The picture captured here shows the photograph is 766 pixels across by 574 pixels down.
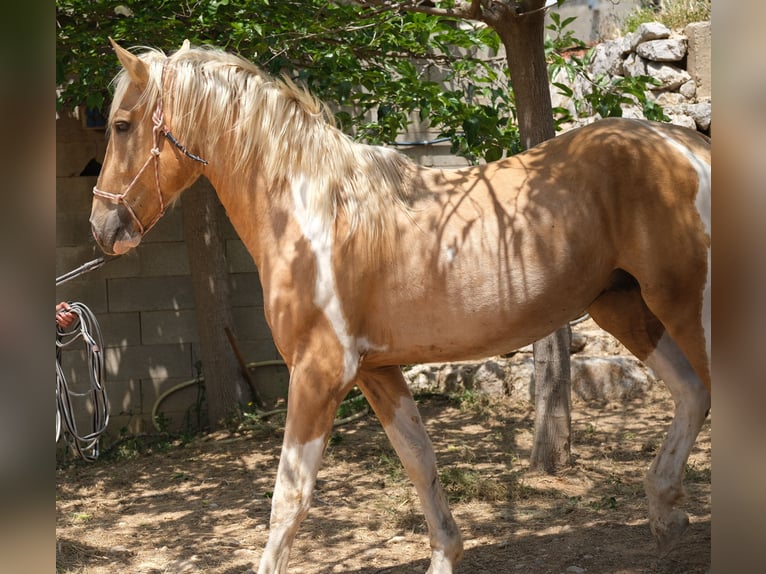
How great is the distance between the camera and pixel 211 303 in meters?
6.46

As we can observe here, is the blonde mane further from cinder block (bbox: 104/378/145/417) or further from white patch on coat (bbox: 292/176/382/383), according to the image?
cinder block (bbox: 104/378/145/417)

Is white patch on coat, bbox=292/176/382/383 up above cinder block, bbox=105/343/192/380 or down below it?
above

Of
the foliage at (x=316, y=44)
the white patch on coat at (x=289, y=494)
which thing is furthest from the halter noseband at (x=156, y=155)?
the foliage at (x=316, y=44)

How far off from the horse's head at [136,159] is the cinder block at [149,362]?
12.3 feet

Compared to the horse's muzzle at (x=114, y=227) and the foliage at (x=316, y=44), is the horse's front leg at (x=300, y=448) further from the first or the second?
the foliage at (x=316, y=44)

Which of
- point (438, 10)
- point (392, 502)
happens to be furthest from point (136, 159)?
point (392, 502)

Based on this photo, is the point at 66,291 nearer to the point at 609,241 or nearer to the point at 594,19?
the point at 609,241

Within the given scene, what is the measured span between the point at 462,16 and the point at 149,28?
82.6 inches

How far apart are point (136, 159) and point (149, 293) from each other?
149 inches

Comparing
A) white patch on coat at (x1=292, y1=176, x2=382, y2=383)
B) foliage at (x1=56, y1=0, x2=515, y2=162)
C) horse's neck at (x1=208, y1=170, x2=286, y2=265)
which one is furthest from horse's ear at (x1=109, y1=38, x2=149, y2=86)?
foliage at (x1=56, y1=0, x2=515, y2=162)

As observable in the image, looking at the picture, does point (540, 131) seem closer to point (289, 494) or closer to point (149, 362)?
point (289, 494)

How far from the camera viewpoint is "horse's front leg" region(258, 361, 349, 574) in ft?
9.34

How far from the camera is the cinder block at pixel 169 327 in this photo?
21.8 feet

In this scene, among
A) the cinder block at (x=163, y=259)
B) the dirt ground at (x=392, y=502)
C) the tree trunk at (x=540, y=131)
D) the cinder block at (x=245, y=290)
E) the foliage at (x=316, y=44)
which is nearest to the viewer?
the dirt ground at (x=392, y=502)
